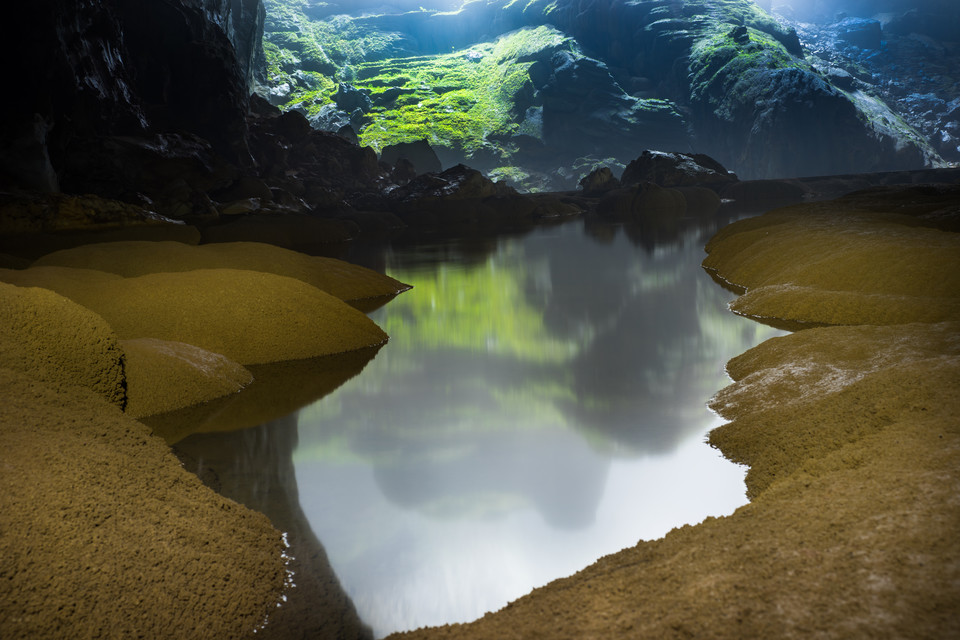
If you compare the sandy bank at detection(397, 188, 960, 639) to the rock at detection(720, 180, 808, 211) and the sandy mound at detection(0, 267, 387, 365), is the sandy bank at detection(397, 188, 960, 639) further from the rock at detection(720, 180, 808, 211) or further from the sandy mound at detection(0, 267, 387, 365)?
the rock at detection(720, 180, 808, 211)

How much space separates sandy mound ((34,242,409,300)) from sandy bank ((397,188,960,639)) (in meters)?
7.97

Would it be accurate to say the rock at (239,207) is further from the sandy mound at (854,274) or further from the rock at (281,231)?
the sandy mound at (854,274)

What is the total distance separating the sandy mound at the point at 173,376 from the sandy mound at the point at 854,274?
697 cm

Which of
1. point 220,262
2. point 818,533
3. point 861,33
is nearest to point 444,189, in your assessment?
point 220,262

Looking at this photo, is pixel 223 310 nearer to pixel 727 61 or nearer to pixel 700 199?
pixel 700 199

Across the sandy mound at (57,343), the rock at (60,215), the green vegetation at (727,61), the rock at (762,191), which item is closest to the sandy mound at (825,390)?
the sandy mound at (57,343)

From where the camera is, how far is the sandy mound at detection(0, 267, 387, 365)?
7.47m

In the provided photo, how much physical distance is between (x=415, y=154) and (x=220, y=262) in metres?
67.7

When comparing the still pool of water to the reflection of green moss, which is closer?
the still pool of water

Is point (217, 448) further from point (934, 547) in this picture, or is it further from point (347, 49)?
point (347, 49)

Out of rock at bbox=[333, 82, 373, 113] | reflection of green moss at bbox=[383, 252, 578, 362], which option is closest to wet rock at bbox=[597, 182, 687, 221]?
reflection of green moss at bbox=[383, 252, 578, 362]

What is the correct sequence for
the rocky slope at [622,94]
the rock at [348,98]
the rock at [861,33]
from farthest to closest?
the rock at [861,33] → the rock at [348,98] → the rocky slope at [622,94]

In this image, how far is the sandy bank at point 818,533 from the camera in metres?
2.03

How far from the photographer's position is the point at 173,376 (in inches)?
243
